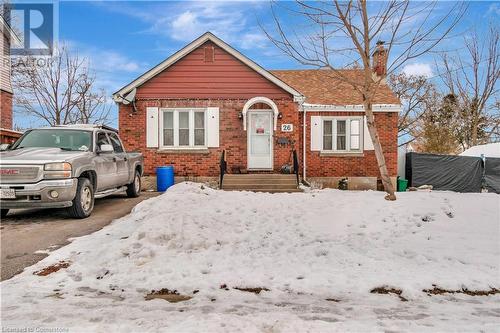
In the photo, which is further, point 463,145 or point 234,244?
point 463,145

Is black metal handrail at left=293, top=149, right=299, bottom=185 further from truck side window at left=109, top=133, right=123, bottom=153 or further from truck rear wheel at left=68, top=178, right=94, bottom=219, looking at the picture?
truck rear wheel at left=68, top=178, right=94, bottom=219

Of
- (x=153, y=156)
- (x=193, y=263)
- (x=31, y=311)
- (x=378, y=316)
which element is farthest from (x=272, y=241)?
(x=153, y=156)

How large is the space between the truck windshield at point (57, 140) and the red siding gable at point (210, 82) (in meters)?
5.57

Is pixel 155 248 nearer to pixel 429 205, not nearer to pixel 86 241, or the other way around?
pixel 86 241

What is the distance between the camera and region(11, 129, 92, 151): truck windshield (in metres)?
7.46

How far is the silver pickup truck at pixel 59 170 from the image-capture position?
617cm

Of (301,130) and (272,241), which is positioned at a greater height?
(301,130)

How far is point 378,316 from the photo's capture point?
2969 millimetres

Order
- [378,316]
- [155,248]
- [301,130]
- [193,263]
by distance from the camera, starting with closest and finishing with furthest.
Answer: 1. [378,316]
2. [193,263]
3. [155,248]
4. [301,130]

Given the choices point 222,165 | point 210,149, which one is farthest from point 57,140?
point 210,149

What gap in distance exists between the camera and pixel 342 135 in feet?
47.0

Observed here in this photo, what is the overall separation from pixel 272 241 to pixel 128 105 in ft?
32.8

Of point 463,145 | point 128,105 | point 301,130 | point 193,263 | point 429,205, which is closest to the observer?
point 193,263

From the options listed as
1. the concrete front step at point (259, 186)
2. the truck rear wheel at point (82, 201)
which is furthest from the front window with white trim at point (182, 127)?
the truck rear wheel at point (82, 201)
